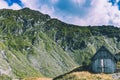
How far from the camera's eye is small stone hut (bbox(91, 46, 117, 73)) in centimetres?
9900

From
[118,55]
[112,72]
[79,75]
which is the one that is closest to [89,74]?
[79,75]

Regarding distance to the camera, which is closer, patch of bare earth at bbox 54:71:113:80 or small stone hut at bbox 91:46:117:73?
patch of bare earth at bbox 54:71:113:80

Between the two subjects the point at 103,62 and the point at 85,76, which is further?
the point at 103,62

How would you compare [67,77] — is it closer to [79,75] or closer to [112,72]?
[79,75]

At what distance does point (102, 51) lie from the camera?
100 meters

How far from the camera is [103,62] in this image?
101m

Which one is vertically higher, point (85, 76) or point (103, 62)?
point (103, 62)

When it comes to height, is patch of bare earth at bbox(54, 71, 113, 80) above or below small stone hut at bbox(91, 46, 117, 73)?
below

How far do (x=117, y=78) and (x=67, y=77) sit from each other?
12945 millimetres

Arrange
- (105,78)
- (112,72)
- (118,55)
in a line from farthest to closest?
1. (118,55)
2. (112,72)
3. (105,78)

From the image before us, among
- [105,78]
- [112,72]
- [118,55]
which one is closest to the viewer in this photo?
[105,78]

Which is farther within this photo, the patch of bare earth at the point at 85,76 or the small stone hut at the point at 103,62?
the small stone hut at the point at 103,62

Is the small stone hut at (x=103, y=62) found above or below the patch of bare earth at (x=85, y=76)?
above

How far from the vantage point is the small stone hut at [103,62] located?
99.0 metres
